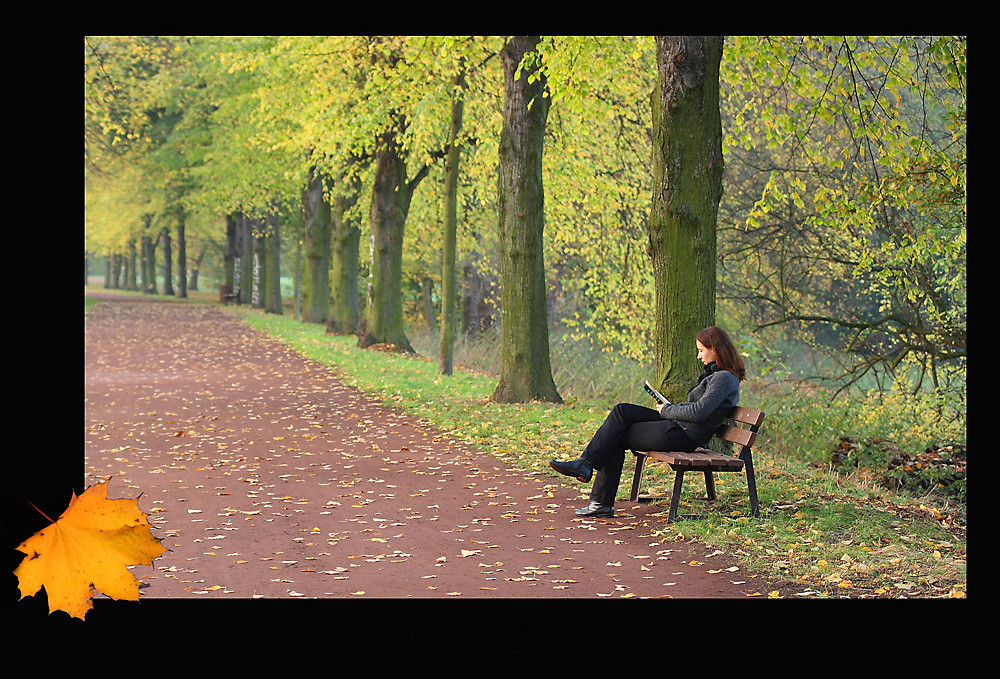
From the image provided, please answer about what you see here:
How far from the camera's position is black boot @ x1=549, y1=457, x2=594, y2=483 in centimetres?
741

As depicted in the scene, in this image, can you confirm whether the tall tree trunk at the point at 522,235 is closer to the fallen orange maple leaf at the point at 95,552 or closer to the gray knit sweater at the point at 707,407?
the gray knit sweater at the point at 707,407

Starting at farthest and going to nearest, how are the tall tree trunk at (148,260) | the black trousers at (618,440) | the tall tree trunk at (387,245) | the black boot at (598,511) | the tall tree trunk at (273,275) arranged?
1. the tall tree trunk at (148,260)
2. the tall tree trunk at (273,275)
3. the tall tree trunk at (387,245)
4. the black boot at (598,511)
5. the black trousers at (618,440)

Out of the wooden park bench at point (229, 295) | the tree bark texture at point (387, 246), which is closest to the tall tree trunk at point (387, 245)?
the tree bark texture at point (387, 246)

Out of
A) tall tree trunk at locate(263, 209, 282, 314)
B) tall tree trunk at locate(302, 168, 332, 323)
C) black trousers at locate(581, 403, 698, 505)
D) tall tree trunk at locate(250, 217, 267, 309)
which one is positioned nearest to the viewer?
black trousers at locate(581, 403, 698, 505)

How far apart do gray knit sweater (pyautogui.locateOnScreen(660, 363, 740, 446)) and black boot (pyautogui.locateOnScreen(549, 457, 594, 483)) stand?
67 centimetres

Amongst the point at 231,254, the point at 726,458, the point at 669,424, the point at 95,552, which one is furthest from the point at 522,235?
the point at 231,254

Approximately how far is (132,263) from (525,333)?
59.1 meters

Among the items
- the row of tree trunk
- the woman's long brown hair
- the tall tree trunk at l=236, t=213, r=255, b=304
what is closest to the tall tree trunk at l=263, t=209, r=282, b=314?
the tall tree trunk at l=236, t=213, r=255, b=304

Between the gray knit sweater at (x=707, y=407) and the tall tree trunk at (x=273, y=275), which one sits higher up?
the tall tree trunk at (x=273, y=275)

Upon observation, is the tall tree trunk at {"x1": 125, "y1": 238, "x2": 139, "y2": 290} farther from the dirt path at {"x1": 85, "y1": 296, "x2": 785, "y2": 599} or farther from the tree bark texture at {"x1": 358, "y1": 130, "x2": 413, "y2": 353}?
the dirt path at {"x1": 85, "y1": 296, "x2": 785, "y2": 599}

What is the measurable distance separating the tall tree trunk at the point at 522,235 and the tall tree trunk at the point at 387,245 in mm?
8975

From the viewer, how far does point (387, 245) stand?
2277cm

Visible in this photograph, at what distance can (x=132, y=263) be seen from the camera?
67.4m

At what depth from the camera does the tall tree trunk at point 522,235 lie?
44.7 ft
